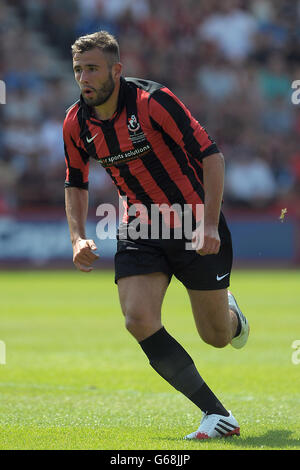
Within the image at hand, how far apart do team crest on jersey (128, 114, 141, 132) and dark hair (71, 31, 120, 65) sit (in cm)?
35

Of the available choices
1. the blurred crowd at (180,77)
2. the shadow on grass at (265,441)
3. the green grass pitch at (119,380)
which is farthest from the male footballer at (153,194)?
the blurred crowd at (180,77)

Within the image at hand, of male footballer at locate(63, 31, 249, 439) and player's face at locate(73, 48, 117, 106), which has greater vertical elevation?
player's face at locate(73, 48, 117, 106)

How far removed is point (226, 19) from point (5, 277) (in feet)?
33.3

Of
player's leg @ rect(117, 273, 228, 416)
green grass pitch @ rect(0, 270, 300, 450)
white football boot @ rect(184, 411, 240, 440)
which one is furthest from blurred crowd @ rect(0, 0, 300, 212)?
white football boot @ rect(184, 411, 240, 440)

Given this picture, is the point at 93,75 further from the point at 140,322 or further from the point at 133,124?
the point at 140,322

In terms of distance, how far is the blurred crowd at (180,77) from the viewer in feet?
66.8

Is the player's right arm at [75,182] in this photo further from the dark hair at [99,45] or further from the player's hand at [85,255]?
the dark hair at [99,45]

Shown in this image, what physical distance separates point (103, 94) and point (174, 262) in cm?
112

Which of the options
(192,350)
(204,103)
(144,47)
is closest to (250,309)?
(192,350)

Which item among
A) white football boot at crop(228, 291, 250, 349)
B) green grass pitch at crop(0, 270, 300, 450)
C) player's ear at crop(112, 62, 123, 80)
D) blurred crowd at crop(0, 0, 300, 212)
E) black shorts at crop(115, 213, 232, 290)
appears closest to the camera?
green grass pitch at crop(0, 270, 300, 450)

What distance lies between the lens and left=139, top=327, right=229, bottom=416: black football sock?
17.5ft

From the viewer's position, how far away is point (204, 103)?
22.0m

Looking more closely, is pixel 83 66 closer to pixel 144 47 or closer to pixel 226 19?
pixel 144 47

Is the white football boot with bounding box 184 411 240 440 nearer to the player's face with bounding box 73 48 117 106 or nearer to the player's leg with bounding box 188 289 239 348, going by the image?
the player's leg with bounding box 188 289 239 348
